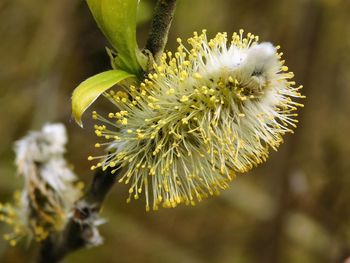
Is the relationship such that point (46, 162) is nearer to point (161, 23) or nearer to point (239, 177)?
point (161, 23)

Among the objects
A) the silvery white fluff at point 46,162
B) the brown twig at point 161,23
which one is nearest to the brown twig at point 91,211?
the brown twig at point 161,23

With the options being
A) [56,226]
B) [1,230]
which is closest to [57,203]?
[56,226]

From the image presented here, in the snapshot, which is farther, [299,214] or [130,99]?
[299,214]

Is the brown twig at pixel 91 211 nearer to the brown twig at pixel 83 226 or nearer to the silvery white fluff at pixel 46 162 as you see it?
the brown twig at pixel 83 226

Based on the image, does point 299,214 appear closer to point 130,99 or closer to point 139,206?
point 139,206

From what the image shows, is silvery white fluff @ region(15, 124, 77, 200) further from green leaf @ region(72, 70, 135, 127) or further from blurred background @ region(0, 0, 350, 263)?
blurred background @ region(0, 0, 350, 263)

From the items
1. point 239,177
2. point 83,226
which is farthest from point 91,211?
point 239,177

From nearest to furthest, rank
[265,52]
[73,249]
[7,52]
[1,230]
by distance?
[265,52] → [73,249] → [1,230] → [7,52]
